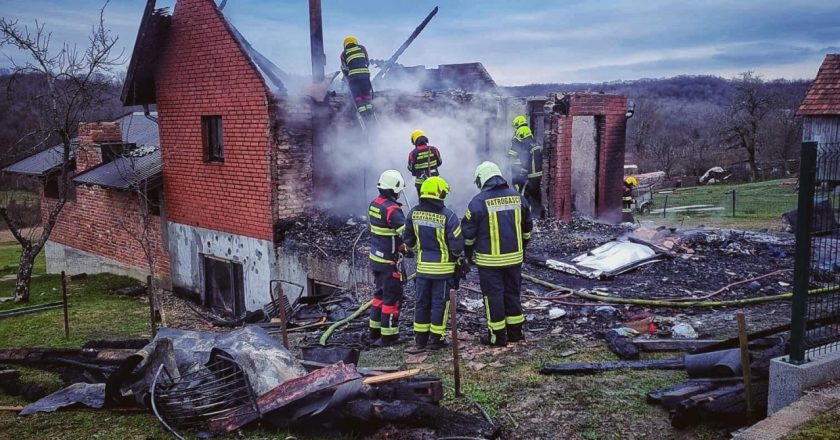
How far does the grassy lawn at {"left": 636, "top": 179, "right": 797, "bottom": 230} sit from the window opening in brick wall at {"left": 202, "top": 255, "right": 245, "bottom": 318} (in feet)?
39.4

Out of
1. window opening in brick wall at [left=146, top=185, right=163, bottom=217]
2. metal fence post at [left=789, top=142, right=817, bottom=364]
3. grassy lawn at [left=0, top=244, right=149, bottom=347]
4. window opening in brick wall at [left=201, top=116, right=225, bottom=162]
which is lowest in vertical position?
grassy lawn at [left=0, top=244, right=149, bottom=347]

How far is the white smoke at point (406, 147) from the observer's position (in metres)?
11.9

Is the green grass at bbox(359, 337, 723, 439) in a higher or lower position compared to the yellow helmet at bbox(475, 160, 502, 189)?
lower

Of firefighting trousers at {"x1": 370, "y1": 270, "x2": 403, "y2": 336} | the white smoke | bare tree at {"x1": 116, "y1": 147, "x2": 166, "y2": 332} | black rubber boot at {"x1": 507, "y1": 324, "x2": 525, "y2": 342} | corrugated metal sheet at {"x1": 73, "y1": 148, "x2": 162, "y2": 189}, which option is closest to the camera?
black rubber boot at {"x1": 507, "y1": 324, "x2": 525, "y2": 342}

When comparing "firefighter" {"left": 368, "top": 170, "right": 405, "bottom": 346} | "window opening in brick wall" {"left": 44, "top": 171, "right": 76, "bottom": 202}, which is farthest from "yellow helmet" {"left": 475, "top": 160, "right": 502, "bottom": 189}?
"window opening in brick wall" {"left": 44, "top": 171, "right": 76, "bottom": 202}

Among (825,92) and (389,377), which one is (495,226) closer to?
(389,377)

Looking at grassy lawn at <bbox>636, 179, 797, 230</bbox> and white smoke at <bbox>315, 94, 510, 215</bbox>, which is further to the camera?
grassy lawn at <bbox>636, 179, 797, 230</bbox>

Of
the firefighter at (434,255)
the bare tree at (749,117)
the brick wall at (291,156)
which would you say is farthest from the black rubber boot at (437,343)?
the bare tree at (749,117)

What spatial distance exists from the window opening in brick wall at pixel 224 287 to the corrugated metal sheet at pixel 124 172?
2276 millimetres

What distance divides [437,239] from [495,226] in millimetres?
631

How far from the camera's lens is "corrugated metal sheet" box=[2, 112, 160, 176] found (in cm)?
1676

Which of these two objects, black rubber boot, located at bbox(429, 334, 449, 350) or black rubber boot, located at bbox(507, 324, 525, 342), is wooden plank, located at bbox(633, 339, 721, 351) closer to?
black rubber boot, located at bbox(507, 324, 525, 342)

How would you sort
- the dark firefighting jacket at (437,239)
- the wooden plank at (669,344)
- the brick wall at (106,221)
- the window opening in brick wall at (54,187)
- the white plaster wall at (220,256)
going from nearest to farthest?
1. the wooden plank at (669,344)
2. the dark firefighting jacket at (437,239)
3. the white plaster wall at (220,256)
4. the brick wall at (106,221)
5. the window opening in brick wall at (54,187)

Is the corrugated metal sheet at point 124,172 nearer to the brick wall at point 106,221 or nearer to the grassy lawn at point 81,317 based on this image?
the brick wall at point 106,221
